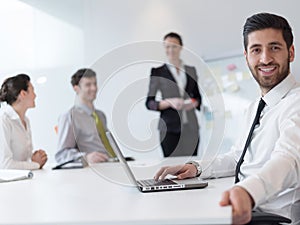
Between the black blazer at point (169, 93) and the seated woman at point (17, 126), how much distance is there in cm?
130

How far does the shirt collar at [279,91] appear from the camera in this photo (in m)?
1.38

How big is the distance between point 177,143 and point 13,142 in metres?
1.48

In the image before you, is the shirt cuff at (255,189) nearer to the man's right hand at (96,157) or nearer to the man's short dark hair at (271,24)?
the man's short dark hair at (271,24)

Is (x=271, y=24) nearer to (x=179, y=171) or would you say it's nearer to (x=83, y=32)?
(x=179, y=171)

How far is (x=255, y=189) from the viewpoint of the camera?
0.98m

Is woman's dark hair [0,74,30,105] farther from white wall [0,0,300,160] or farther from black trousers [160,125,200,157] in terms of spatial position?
white wall [0,0,300,160]

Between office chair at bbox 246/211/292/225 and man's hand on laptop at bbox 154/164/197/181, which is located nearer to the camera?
office chair at bbox 246/211/292/225

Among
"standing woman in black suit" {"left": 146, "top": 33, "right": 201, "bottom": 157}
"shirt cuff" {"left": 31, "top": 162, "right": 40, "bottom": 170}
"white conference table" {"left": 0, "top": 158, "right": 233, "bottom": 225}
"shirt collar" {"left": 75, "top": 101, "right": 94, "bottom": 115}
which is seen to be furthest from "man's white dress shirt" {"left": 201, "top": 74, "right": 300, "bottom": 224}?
"standing woman in black suit" {"left": 146, "top": 33, "right": 201, "bottom": 157}

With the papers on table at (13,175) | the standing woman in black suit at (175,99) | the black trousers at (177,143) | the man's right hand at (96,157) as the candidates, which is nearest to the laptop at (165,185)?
the papers on table at (13,175)

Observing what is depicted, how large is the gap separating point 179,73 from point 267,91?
95.0 inches

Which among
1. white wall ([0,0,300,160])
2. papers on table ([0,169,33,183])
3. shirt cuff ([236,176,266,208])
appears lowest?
papers on table ([0,169,33,183])

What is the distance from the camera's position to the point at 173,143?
11.7ft

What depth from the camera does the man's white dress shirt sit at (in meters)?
1.03

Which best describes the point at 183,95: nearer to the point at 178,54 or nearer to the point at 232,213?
the point at 178,54
